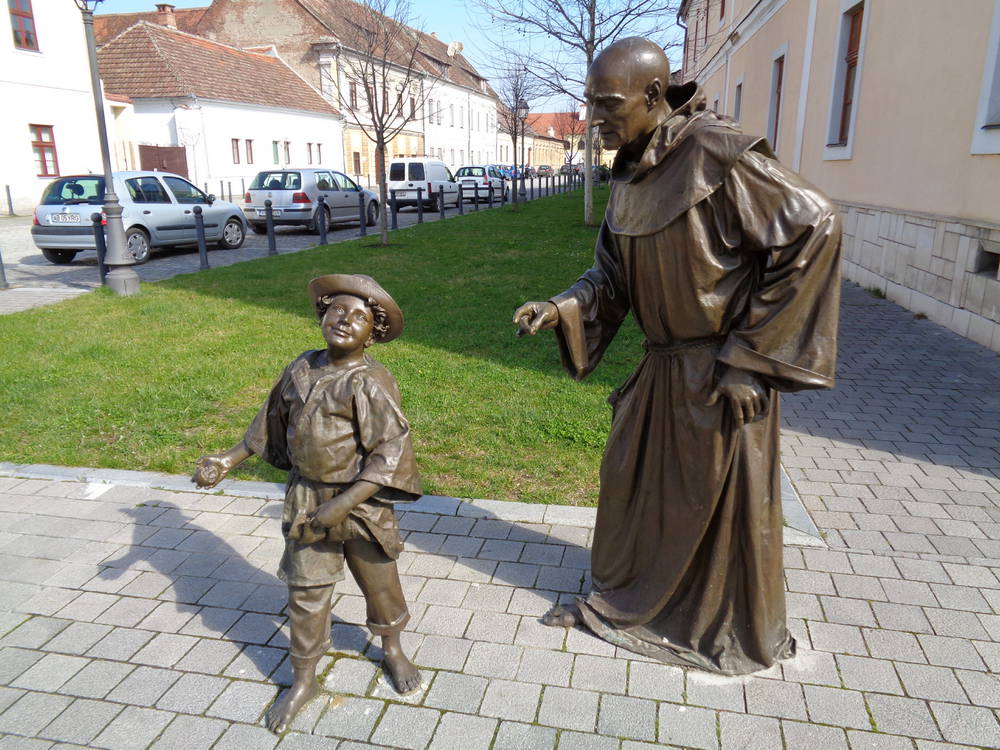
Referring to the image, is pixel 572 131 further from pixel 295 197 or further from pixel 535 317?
pixel 535 317

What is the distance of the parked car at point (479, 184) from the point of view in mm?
30297

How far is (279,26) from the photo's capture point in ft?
144

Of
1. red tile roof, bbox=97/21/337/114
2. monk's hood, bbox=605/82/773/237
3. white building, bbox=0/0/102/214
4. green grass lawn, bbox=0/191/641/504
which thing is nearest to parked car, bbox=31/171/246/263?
green grass lawn, bbox=0/191/641/504

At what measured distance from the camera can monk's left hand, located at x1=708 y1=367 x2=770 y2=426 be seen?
98.1 inches

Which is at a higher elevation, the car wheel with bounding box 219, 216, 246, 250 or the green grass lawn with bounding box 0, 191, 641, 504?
the car wheel with bounding box 219, 216, 246, 250

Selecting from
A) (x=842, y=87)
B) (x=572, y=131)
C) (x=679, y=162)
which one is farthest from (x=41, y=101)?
(x=572, y=131)

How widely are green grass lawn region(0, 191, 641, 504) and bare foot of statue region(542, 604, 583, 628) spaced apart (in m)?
1.19

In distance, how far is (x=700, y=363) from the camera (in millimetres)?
2674

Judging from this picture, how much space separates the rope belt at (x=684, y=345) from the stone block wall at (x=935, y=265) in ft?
21.6

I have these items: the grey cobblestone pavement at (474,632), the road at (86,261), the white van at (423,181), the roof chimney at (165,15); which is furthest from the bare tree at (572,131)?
the grey cobblestone pavement at (474,632)

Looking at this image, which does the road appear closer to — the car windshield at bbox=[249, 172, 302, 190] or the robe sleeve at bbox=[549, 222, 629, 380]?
the car windshield at bbox=[249, 172, 302, 190]

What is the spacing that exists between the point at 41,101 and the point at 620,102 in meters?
30.0

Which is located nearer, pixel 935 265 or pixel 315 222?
pixel 935 265

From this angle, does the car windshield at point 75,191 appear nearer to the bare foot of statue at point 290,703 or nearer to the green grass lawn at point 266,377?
the green grass lawn at point 266,377
